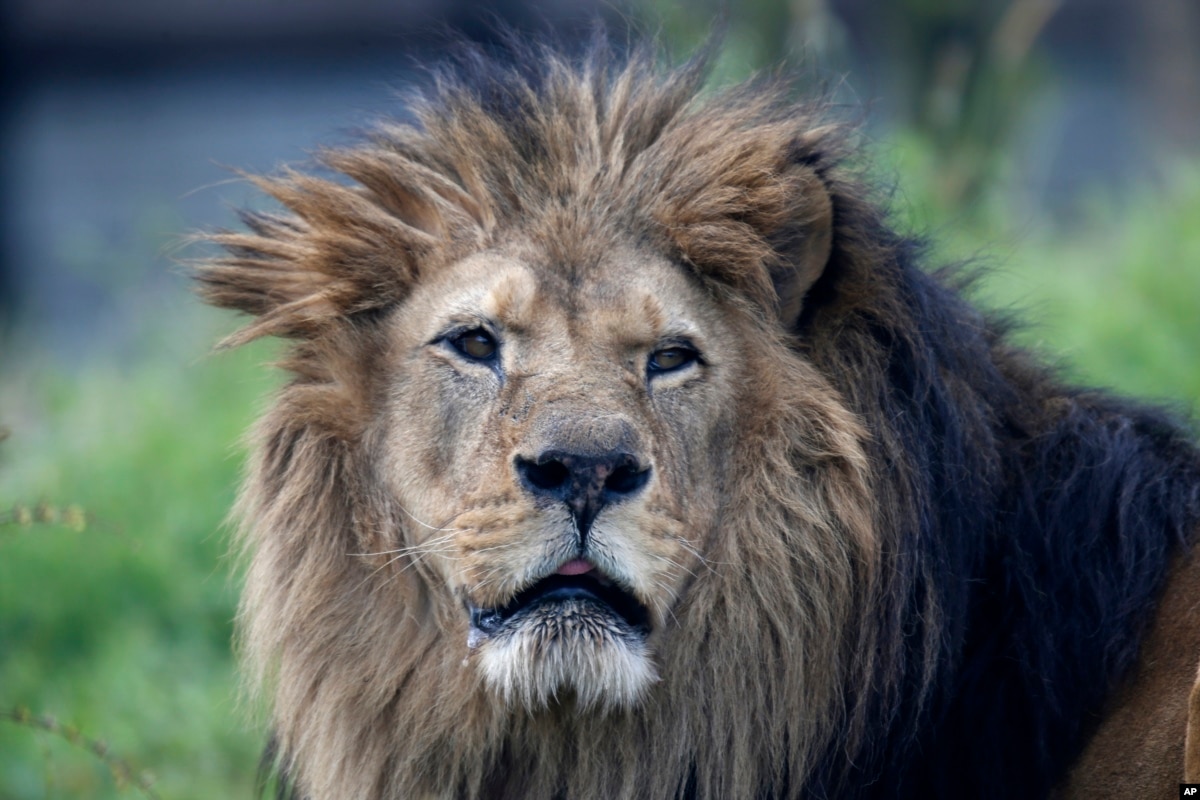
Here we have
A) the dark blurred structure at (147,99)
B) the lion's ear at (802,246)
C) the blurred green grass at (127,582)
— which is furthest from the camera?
the dark blurred structure at (147,99)

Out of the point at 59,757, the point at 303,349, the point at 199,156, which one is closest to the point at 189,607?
the point at 59,757

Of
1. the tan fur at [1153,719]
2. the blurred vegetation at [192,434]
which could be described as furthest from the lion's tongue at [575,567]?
the blurred vegetation at [192,434]

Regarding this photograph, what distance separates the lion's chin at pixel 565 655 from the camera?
252 cm

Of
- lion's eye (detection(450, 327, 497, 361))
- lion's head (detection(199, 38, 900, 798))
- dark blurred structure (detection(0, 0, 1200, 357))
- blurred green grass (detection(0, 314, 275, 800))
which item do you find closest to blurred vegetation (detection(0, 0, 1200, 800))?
blurred green grass (detection(0, 314, 275, 800))

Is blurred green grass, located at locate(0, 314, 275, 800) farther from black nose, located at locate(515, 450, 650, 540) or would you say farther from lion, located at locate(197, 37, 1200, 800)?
black nose, located at locate(515, 450, 650, 540)

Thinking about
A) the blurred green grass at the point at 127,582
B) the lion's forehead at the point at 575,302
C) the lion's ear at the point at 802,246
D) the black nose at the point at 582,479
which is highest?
the lion's ear at the point at 802,246

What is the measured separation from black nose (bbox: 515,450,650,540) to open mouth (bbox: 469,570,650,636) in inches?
4.1

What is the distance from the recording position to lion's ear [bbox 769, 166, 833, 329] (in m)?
2.87

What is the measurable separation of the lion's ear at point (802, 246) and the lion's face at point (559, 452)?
16 centimetres

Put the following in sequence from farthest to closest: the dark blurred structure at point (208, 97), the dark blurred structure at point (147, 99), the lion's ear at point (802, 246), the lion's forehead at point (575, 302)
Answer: the dark blurred structure at point (147, 99) < the dark blurred structure at point (208, 97) < the lion's ear at point (802, 246) < the lion's forehead at point (575, 302)

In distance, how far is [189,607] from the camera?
207 inches

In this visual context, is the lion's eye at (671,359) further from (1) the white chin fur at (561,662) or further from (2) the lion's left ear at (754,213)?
(1) the white chin fur at (561,662)

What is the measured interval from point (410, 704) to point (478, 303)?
0.81 metres

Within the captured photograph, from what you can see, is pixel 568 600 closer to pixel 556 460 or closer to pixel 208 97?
pixel 556 460
